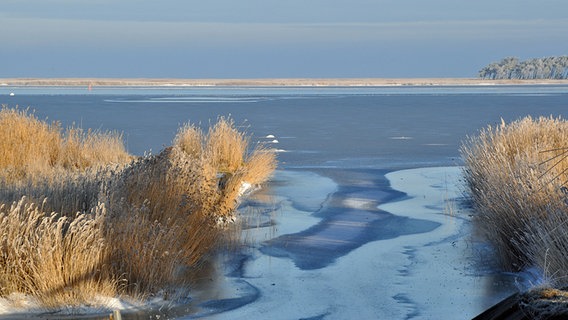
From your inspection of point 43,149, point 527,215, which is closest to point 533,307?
point 527,215

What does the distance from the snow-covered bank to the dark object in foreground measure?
375cm

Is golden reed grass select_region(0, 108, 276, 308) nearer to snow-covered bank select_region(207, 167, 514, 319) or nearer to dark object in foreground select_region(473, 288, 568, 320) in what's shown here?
snow-covered bank select_region(207, 167, 514, 319)

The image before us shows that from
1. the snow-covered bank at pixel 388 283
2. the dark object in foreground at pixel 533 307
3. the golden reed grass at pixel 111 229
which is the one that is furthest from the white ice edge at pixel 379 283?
the dark object in foreground at pixel 533 307

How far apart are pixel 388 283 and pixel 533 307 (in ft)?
17.4

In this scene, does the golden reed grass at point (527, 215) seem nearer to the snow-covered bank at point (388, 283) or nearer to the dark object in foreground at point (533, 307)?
the snow-covered bank at point (388, 283)

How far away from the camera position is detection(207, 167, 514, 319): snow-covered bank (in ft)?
29.4

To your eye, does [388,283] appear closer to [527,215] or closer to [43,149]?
[527,215]

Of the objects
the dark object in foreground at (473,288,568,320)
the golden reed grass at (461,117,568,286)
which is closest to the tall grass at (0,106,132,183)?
the golden reed grass at (461,117,568,286)

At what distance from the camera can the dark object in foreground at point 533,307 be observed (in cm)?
482

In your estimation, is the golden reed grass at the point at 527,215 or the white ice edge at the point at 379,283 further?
the white ice edge at the point at 379,283

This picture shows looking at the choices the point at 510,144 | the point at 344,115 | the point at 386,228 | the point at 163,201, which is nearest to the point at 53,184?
the point at 163,201

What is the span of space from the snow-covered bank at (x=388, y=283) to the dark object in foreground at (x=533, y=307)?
375 centimetres

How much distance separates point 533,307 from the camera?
15.9ft

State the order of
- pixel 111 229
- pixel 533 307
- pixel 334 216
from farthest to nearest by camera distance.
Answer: pixel 334 216 → pixel 111 229 → pixel 533 307
